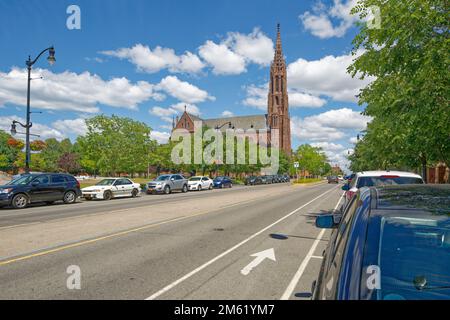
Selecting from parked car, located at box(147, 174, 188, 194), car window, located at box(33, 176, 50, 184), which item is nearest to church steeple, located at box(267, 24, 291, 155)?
parked car, located at box(147, 174, 188, 194)

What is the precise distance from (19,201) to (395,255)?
61.7 ft

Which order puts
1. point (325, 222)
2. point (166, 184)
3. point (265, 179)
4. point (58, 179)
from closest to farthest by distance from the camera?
point (325, 222) < point (58, 179) < point (166, 184) < point (265, 179)

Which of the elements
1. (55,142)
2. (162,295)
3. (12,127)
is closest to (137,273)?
(162,295)

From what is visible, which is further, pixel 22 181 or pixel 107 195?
pixel 107 195

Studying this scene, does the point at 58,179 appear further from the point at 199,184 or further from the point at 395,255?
the point at 395,255

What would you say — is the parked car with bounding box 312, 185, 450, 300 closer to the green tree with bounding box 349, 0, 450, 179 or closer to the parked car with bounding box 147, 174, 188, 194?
the green tree with bounding box 349, 0, 450, 179

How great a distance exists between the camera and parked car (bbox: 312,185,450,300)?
71.7 inches

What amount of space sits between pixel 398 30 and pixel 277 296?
25.8ft

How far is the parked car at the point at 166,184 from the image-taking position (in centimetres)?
2910

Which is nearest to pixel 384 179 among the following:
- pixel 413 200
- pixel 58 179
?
pixel 413 200

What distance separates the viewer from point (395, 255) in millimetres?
1987

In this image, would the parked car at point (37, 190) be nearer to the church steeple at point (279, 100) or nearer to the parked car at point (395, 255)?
the parked car at point (395, 255)

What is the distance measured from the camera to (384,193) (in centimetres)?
286

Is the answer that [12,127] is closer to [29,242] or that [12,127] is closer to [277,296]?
[29,242]
